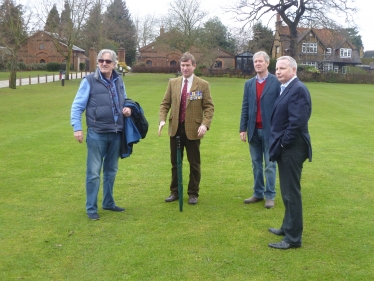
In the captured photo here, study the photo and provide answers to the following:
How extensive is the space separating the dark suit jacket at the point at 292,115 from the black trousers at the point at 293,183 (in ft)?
0.24

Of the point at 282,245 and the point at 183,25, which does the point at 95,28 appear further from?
the point at 282,245

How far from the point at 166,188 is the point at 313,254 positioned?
332cm

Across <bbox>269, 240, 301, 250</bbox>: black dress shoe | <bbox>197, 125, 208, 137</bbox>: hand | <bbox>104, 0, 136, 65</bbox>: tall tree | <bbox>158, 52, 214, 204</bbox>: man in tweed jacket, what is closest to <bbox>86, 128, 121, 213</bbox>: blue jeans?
<bbox>158, 52, 214, 204</bbox>: man in tweed jacket

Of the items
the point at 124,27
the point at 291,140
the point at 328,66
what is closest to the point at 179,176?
the point at 291,140

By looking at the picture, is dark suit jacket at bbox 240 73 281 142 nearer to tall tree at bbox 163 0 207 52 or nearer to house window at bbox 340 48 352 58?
tall tree at bbox 163 0 207 52

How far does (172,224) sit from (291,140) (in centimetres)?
190

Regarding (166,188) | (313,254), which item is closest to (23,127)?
(166,188)

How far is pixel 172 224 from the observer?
6.12 metres

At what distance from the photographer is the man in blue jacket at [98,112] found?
619cm

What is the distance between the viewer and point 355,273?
4.69 m

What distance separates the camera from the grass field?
4.77 metres

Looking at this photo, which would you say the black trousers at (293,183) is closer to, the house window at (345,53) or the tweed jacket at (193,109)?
the tweed jacket at (193,109)

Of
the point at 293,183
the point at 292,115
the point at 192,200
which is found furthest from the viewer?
the point at 192,200

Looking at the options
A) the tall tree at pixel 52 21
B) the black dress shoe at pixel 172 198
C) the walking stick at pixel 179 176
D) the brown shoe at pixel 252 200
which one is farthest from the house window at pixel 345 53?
the walking stick at pixel 179 176
